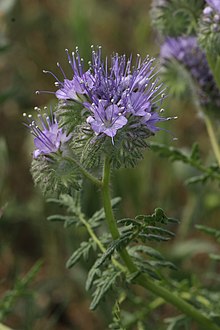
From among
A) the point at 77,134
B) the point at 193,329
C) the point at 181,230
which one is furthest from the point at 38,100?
the point at 77,134

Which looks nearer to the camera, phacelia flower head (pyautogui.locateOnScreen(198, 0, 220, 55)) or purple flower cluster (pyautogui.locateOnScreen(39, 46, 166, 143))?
purple flower cluster (pyautogui.locateOnScreen(39, 46, 166, 143))

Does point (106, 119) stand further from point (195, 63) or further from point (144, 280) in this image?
point (195, 63)

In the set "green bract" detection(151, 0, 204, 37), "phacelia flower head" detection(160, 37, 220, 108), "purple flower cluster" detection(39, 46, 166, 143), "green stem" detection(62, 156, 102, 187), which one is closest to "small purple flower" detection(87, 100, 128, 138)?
"purple flower cluster" detection(39, 46, 166, 143)

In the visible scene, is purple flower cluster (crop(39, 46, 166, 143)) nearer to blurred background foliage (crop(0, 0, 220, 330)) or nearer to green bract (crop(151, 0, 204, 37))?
green bract (crop(151, 0, 204, 37))

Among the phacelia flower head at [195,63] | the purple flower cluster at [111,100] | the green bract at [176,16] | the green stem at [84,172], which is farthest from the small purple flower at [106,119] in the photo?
the phacelia flower head at [195,63]

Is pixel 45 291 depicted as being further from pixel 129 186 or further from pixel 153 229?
pixel 153 229

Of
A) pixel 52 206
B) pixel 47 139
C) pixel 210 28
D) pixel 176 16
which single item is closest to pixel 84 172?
pixel 47 139
